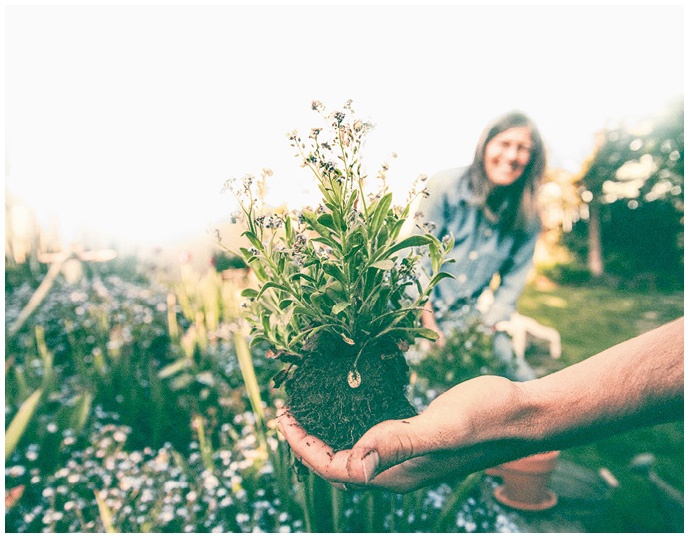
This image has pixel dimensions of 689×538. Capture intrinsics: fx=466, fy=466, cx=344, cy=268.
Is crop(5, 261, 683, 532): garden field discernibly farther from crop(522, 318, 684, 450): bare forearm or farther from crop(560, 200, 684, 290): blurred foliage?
crop(522, 318, 684, 450): bare forearm

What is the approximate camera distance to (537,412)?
111 cm

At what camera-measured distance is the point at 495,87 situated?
1.85 meters

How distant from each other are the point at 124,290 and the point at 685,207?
10.1 ft

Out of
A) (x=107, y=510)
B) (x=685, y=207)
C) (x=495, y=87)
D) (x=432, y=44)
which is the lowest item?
(x=107, y=510)

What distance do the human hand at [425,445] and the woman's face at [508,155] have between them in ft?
3.69

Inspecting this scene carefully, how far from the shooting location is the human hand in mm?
881

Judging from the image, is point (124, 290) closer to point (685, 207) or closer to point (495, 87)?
point (495, 87)

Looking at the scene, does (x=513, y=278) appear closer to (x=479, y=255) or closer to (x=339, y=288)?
(x=479, y=255)

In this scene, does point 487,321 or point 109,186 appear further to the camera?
point 109,186

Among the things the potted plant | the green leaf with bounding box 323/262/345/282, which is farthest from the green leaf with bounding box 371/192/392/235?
the green leaf with bounding box 323/262/345/282

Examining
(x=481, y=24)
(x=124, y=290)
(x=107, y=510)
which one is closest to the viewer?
(x=107, y=510)

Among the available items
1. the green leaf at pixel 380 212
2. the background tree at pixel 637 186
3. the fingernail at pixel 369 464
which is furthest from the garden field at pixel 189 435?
the green leaf at pixel 380 212

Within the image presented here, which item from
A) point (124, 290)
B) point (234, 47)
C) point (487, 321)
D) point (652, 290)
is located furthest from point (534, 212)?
point (124, 290)

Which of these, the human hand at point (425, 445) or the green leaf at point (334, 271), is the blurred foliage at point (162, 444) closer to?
the human hand at point (425, 445)
